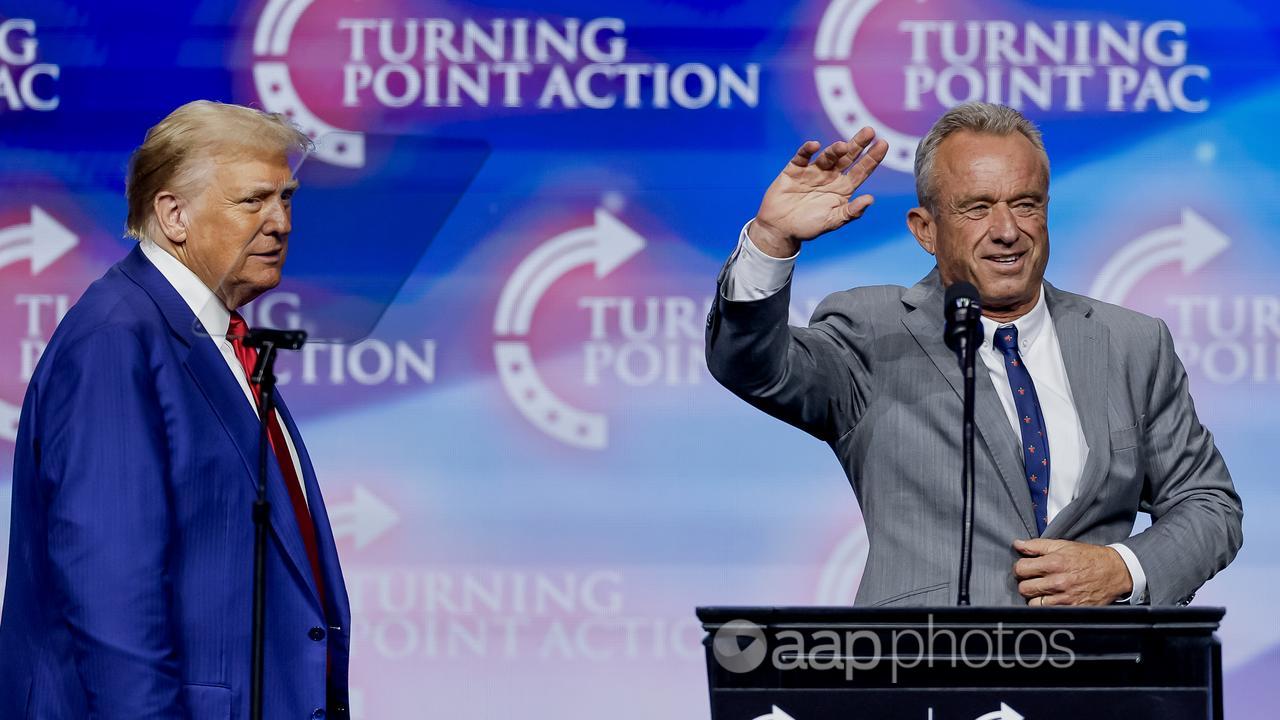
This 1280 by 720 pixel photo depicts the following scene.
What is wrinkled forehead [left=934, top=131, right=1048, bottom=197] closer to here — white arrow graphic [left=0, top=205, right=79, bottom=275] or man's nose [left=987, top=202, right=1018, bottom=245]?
man's nose [left=987, top=202, right=1018, bottom=245]

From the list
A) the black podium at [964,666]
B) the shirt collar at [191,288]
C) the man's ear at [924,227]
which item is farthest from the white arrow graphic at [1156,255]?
the shirt collar at [191,288]

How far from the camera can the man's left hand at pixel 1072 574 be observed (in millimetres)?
2318

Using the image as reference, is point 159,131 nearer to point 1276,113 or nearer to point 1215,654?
point 1215,654

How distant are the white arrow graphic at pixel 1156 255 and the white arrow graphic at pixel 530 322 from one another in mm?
1169

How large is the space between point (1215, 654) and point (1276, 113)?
7.77 feet

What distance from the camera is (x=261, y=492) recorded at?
2057mm

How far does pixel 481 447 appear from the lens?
3.85m

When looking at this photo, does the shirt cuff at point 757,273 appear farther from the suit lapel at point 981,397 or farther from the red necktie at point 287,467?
the red necktie at point 287,467

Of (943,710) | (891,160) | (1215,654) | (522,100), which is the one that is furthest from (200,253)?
(891,160)

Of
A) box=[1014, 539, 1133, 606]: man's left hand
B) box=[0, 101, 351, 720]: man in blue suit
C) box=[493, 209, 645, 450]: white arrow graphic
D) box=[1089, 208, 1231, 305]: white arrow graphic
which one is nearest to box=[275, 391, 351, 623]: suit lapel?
box=[0, 101, 351, 720]: man in blue suit

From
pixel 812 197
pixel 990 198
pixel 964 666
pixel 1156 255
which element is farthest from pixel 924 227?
pixel 1156 255

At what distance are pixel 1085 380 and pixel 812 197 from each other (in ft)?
1.93

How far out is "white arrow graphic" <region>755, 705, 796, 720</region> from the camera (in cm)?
184

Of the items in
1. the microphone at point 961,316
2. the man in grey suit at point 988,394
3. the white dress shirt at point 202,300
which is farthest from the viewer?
the man in grey suit at point 988,394
